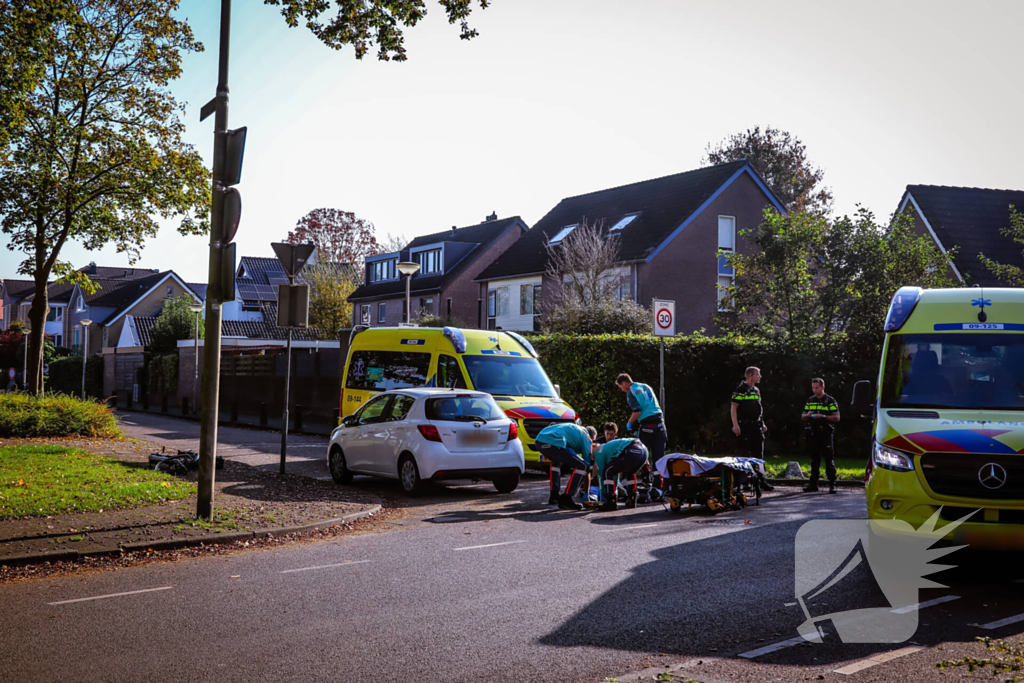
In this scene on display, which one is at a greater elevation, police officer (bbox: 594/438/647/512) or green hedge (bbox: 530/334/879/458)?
green hedge (bbox: 530/334/879/458)

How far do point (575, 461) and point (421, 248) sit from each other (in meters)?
44.0

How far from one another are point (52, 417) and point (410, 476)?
10952 millimetres

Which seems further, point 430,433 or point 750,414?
point 750,414

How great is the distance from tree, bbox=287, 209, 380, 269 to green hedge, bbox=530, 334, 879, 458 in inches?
1919

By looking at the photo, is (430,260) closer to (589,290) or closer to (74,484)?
(589,290)

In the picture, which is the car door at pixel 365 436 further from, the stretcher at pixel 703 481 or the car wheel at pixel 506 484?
the stretcher at pixel 703 481

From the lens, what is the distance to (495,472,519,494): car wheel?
13.8m

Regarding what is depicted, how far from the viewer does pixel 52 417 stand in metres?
20.1

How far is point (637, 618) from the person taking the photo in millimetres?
6336

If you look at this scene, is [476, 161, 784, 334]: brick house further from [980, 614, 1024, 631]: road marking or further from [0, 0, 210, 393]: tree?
[980, 614, 1024, 631]: road marking

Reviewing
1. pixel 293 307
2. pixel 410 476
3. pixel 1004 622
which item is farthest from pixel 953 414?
pixel 293 307

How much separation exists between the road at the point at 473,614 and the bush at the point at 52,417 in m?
13.0

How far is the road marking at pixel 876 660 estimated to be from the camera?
17.0 ft

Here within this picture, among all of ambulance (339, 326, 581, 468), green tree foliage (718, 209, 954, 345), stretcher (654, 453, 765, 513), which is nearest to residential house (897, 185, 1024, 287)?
green tree foliage (718, 209, 954, 345)
